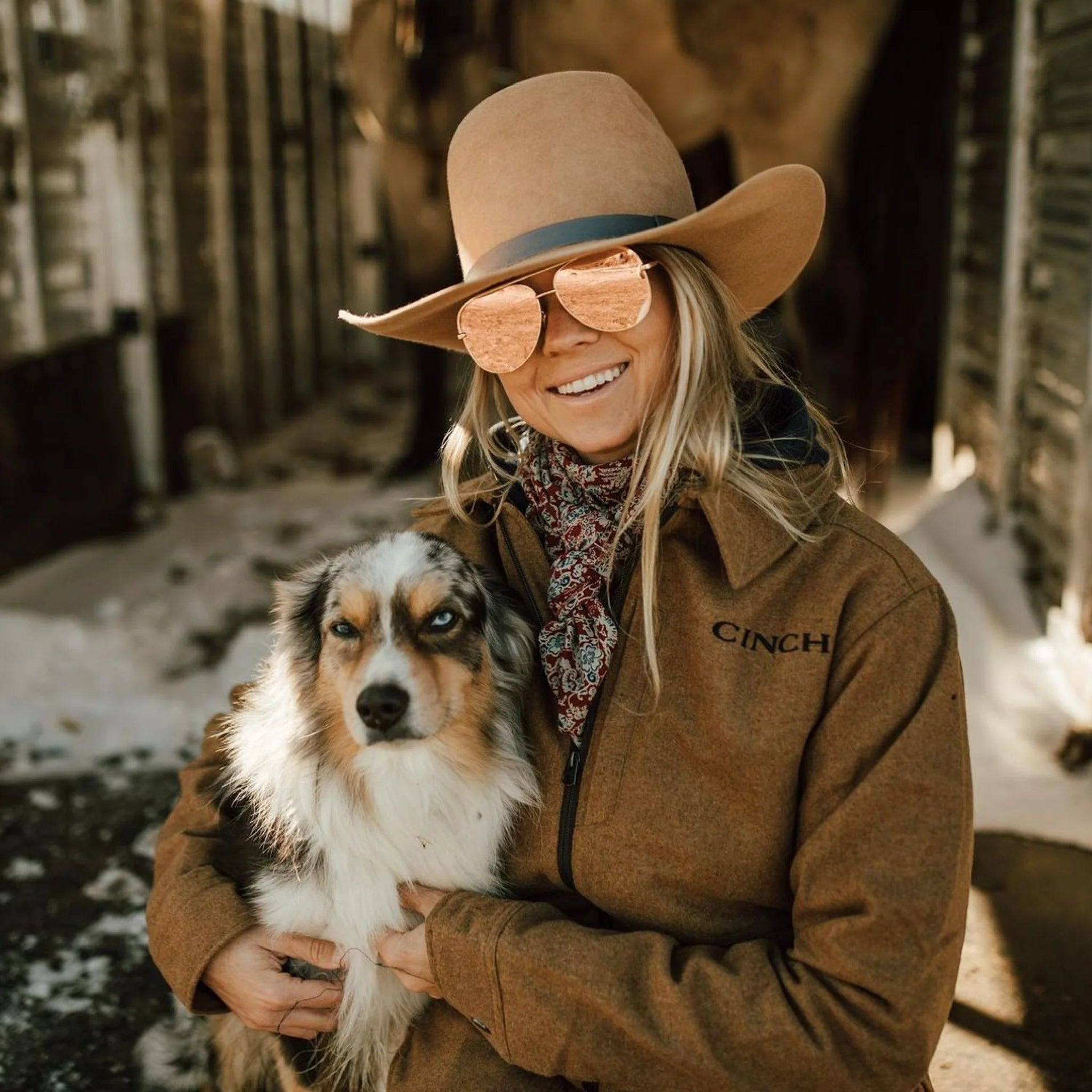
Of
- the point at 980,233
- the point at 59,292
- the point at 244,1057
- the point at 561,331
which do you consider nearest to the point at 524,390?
the point at 561,331

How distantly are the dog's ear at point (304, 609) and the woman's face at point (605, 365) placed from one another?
525 mm

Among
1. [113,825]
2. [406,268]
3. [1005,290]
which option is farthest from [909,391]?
[113,825]

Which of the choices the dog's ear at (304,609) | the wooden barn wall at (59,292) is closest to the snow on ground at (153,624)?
the wooden barn wall at (59,292)

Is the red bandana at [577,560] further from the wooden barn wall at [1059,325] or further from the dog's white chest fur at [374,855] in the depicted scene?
the wooden barn wall at [1059,325]

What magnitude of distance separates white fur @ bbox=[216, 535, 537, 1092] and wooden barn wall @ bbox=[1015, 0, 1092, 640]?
226 centimetres

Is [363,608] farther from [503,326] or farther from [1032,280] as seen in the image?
[1032,280]

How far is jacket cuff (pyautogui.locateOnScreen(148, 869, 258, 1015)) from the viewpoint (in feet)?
6.04

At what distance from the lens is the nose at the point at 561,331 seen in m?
1.75

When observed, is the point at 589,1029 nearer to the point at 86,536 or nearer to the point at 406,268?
the point at 86,536

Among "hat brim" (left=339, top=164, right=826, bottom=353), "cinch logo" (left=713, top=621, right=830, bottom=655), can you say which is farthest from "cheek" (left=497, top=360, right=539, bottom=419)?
"cinch logo" (left=713, top=621, right=830, bottom=655)

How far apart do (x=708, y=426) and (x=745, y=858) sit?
0.59 m

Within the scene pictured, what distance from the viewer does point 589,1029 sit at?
153 cm

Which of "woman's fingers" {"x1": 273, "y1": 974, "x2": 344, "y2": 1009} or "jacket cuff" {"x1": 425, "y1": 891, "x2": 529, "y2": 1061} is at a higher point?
"jacket cuff" {"x1": 425, "y1": 891, "x2": 529, "y2": 1061}

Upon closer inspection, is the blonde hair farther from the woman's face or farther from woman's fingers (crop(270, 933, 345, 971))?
woman's fingers (crop(270, 933, 345, 971))
